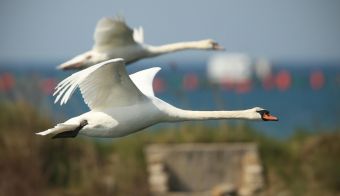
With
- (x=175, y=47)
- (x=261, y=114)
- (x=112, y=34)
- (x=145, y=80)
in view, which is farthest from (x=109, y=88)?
(x=175, y=47)

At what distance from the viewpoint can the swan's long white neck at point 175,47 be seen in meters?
18.5

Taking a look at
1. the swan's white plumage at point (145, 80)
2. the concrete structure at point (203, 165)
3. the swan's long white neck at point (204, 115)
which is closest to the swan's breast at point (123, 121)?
the swan's long white neck at point (204, 115)

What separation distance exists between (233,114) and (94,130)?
5.70 ft

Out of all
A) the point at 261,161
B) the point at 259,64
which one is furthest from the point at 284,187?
the point at 259,64

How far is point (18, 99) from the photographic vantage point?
23.7 meters

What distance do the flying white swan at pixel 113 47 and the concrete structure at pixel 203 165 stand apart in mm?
4231

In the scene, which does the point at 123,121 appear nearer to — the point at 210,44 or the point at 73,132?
the point at 73,132

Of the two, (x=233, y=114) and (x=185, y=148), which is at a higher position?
(x=233, y=114)

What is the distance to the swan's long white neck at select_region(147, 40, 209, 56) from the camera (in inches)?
729

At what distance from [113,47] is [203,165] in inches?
191

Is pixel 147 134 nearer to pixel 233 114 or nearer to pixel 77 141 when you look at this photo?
pixel 77 141

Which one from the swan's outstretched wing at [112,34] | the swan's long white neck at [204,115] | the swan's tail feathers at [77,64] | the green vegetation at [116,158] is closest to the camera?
the swan's long white neck at [204,115]

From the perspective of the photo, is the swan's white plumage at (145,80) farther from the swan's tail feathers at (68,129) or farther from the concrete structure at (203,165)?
the concrete structure at (203,165)

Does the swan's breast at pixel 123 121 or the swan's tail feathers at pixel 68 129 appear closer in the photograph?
the swan's tail feathers at pixel 68 129
